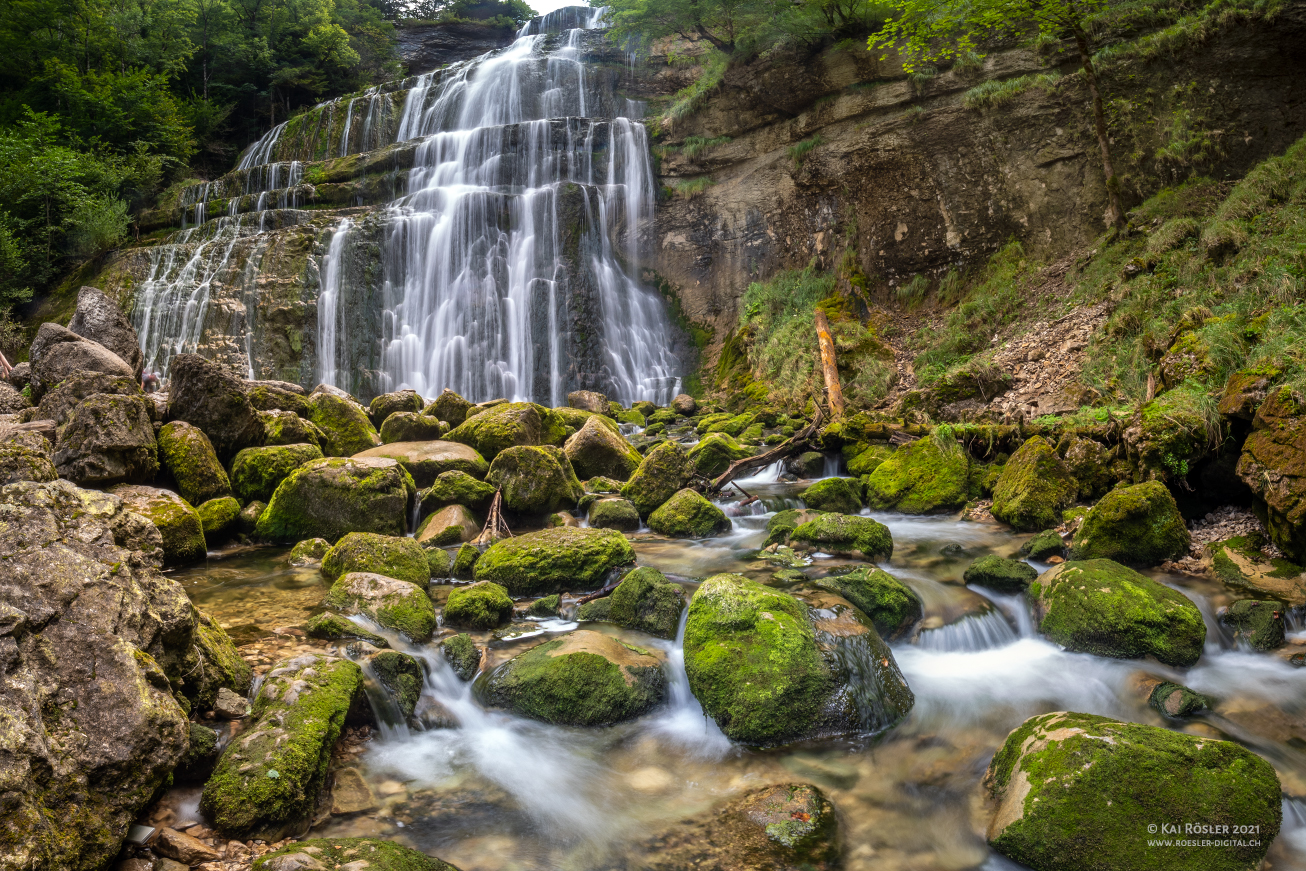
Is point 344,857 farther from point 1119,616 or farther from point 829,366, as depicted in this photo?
point 829,366

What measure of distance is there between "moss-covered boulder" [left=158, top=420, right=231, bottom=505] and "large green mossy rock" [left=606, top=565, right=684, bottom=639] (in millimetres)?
4983

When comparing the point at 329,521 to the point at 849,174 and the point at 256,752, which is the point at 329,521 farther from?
the point at 849,174

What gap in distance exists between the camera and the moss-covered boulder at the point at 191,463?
6898 mm

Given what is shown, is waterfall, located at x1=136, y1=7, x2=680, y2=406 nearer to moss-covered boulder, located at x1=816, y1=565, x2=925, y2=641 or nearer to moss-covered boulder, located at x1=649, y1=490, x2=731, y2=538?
moss-covered boulder, located at x1=649, y1=490, x2=731, y2=538

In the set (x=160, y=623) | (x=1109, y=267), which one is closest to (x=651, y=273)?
(x=1109, y=267)

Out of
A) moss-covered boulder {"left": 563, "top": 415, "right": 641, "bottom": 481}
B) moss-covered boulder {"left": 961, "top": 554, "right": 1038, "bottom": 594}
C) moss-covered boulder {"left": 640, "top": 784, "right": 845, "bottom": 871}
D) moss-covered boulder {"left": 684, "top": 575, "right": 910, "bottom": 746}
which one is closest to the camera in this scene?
moss-covered boulder {"left": 640, "top": 784, "right": 845, "bottom": 871}

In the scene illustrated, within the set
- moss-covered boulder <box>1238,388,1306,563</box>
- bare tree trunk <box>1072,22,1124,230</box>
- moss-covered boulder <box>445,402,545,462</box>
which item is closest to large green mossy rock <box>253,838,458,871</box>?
moss-covered boulder <box>1238,388,1306,563</box>

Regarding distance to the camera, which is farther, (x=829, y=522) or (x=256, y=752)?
(x=829, y=522)

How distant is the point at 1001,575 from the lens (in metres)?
5.08

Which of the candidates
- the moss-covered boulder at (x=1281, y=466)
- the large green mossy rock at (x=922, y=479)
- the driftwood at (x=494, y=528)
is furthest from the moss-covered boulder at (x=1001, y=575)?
the driftwood at (x=494, y=528)

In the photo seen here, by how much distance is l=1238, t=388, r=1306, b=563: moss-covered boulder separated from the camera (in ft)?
14.4

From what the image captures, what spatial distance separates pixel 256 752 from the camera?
270 centimetres

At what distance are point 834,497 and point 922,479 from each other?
3.75 feet

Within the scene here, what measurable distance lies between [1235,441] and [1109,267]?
7458 millimetres
